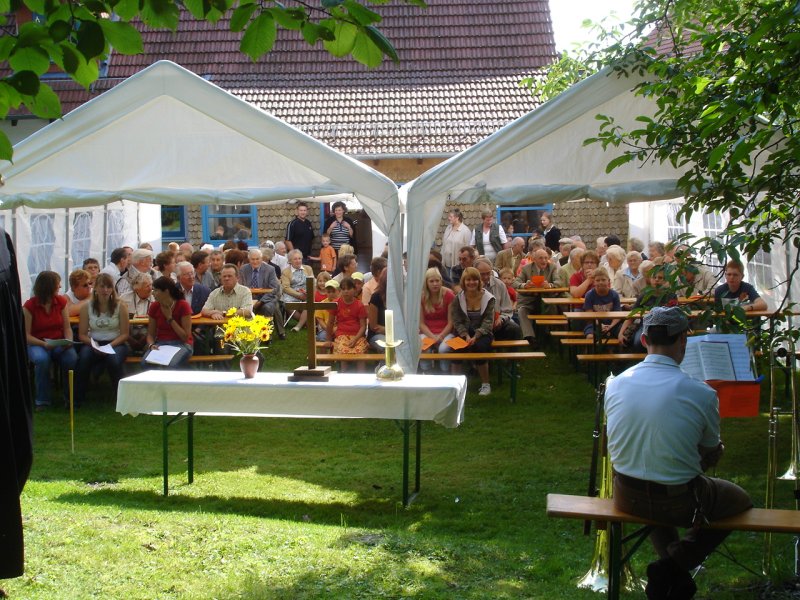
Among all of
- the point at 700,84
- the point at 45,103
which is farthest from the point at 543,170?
the point at 45,103

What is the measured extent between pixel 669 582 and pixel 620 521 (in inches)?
13.5

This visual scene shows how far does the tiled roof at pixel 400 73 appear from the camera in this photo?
23.9 m

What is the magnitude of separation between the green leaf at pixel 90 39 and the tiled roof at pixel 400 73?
19.4 metres

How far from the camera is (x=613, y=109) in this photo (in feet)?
35.9

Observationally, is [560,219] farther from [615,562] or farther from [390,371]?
[615,562]

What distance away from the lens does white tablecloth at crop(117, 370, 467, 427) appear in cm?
730

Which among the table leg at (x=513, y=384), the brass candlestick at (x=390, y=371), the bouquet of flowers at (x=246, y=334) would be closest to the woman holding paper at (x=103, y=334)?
the bouquet of flowers at (x=246, y=334)

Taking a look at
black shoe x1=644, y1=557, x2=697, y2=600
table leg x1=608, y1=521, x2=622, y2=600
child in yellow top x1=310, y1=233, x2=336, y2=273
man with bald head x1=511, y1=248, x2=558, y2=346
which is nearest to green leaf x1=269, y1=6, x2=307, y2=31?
table leg x1=608, y1=521, x2=622, y2=600

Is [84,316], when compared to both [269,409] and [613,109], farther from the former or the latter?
[613,109]

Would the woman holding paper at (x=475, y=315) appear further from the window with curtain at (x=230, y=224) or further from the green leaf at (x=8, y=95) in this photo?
the window with curtain at (x=230, y=224)

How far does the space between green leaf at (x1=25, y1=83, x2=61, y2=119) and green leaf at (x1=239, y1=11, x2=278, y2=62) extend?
748 mm

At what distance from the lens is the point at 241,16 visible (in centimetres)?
373

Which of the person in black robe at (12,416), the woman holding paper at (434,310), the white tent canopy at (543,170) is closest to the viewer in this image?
the person in black robe at (12,416)

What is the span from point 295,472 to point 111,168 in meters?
4.87
